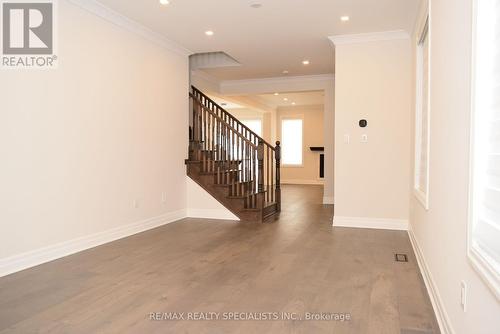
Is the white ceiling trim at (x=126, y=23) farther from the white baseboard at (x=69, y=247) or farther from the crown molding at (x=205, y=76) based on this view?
the white baseboard at (x=69, y=247)

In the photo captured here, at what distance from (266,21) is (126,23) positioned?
5.68ft

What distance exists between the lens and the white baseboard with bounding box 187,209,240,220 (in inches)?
235

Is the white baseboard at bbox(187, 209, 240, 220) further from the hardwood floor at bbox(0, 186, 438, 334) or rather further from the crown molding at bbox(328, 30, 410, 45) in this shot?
the crown molding at bbox(328, 30, 410, 45)

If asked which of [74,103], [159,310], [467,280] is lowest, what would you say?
[159,310]

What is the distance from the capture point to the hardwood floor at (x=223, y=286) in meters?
2.29

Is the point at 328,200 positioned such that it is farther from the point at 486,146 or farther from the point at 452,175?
the point at 486,146

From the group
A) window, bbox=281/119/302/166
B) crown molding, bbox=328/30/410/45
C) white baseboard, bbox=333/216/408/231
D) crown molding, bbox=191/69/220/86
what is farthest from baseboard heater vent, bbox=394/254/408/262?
window, bbox=281/119/302/166

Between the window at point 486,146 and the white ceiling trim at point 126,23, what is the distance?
382 centimetres

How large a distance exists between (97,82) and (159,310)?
2.81m

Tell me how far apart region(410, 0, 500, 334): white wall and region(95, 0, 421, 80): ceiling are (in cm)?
153

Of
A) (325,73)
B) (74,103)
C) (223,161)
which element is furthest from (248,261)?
(325,73)

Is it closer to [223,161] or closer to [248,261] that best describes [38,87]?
[248,261]

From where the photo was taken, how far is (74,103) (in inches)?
155

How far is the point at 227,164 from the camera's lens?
628 centimetres
